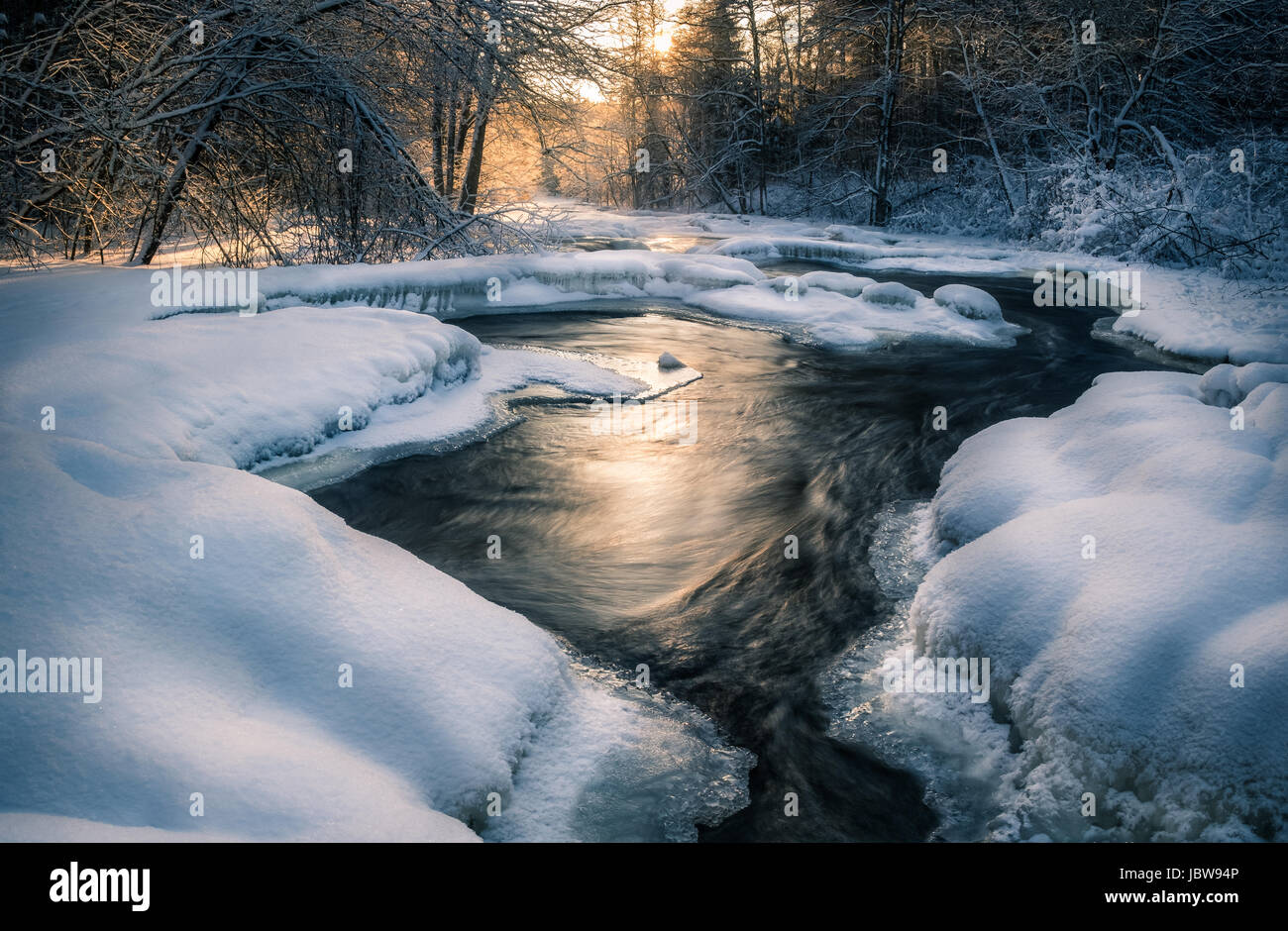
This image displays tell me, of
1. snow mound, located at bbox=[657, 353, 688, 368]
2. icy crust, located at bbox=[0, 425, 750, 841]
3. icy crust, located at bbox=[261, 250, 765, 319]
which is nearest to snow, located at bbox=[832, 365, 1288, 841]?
icy crust, located at bbox=[0, 425, 750, 841]

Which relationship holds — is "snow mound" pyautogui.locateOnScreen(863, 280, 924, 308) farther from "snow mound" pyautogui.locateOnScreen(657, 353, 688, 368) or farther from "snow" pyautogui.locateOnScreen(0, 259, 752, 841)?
"snow" pyautogui.locateOnScreen(0, 259, 752, 841)

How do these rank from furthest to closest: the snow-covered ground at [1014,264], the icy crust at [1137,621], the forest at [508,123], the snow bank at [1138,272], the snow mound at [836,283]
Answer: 1. the snow mound at [836,283]
2. the forest at [508,123]
3. the snow-covered ground at [1014,264]
4. the snow bank at [1138,272]
5. the icy crust at [1137,621]

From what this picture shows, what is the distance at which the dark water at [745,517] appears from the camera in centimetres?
352

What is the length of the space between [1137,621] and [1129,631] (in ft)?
0.18

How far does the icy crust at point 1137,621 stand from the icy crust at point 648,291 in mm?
6504

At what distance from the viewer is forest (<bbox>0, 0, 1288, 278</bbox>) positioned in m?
9.64

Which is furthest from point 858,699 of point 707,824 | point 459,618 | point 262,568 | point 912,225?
point 912,225

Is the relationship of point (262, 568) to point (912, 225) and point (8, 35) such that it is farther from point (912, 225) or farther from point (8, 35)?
point (912, 225)

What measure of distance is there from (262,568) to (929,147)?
2472cm

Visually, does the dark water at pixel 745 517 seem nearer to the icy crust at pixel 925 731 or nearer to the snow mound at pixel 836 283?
the icy crust at pixel 925 731
